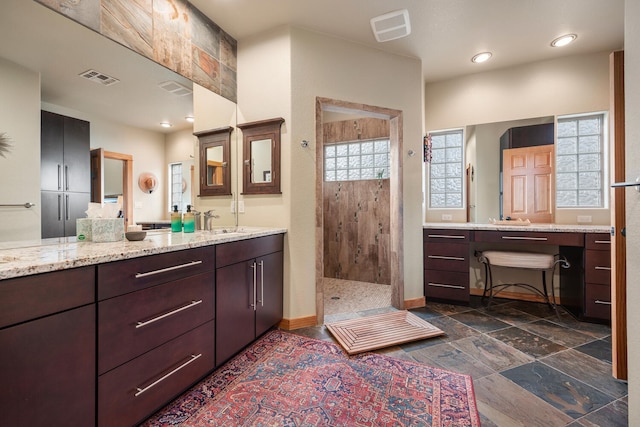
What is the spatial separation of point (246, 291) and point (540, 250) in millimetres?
3308

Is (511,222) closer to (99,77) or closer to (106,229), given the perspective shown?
(106,229)

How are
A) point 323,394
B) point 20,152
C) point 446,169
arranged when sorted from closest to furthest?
point 20,152 → point 323,394 → point 446,169

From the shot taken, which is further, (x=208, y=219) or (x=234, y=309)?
(x=208, y=219)

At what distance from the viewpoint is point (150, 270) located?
1.33 metres

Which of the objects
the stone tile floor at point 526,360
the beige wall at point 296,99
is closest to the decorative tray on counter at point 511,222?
the stone tile floor at point 526,360

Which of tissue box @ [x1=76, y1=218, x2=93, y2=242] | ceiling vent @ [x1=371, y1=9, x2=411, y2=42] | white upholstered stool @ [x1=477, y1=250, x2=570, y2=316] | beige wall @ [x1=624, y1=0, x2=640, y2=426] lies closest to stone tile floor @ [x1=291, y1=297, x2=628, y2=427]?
white upholstered stool @ [x1=477, y1=250, x2=570, y2=316]

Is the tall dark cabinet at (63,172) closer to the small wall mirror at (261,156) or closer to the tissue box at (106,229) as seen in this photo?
the tissue box at (106,229)

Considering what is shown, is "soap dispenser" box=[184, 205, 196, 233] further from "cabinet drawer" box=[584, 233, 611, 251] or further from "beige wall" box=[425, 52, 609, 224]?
"cabinet drawer" box=[584, 233, 611, 251]

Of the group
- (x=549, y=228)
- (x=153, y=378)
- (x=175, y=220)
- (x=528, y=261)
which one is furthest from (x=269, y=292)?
(x=549, y=228)

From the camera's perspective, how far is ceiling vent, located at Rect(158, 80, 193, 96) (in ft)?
6.90

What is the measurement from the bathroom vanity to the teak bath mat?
3.08 ft

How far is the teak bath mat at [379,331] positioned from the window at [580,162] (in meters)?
2.25

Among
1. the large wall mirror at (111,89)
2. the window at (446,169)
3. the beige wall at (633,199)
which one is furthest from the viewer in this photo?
the window at (446,169)

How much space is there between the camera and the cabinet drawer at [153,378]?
1157mm
